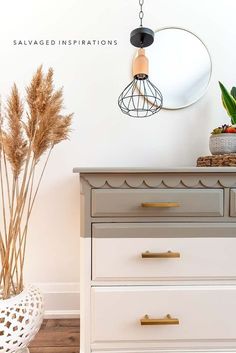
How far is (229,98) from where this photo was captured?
3.94 ft

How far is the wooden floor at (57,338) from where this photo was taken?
112cm

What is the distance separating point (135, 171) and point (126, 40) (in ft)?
2.94

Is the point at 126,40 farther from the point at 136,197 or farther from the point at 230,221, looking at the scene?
the point at 230,221

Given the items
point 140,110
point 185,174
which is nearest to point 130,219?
point 185,174

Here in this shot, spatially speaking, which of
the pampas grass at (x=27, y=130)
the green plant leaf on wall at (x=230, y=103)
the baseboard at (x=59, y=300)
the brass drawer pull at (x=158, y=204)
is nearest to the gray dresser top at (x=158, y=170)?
→ the brass drawer pull at (x=158, y=204)

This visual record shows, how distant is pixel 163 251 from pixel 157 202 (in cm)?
19

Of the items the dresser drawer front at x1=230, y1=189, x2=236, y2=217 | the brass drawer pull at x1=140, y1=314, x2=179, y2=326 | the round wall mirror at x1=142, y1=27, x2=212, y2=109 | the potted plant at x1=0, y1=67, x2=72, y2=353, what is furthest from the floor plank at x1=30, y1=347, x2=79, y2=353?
the round wall mirror at x1=142, y1=27, x2=212, y2=109

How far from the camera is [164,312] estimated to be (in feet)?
3.03

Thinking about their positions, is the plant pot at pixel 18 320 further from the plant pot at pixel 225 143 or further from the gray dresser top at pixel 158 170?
the plant pot at pixel 225 143

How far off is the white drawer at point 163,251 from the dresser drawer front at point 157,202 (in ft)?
0.16

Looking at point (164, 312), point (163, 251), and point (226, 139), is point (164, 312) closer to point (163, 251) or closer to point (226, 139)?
point (163, 251)

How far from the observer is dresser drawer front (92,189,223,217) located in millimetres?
912

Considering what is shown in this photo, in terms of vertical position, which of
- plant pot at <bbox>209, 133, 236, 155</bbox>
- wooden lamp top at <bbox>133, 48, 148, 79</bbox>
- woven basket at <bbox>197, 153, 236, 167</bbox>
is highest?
wooden lamp top at <bbox>133, 48, 148, 79</bbox>

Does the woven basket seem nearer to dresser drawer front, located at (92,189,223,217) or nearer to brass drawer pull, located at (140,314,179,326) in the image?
dresser drawer front, located at (92,189,223,217)
